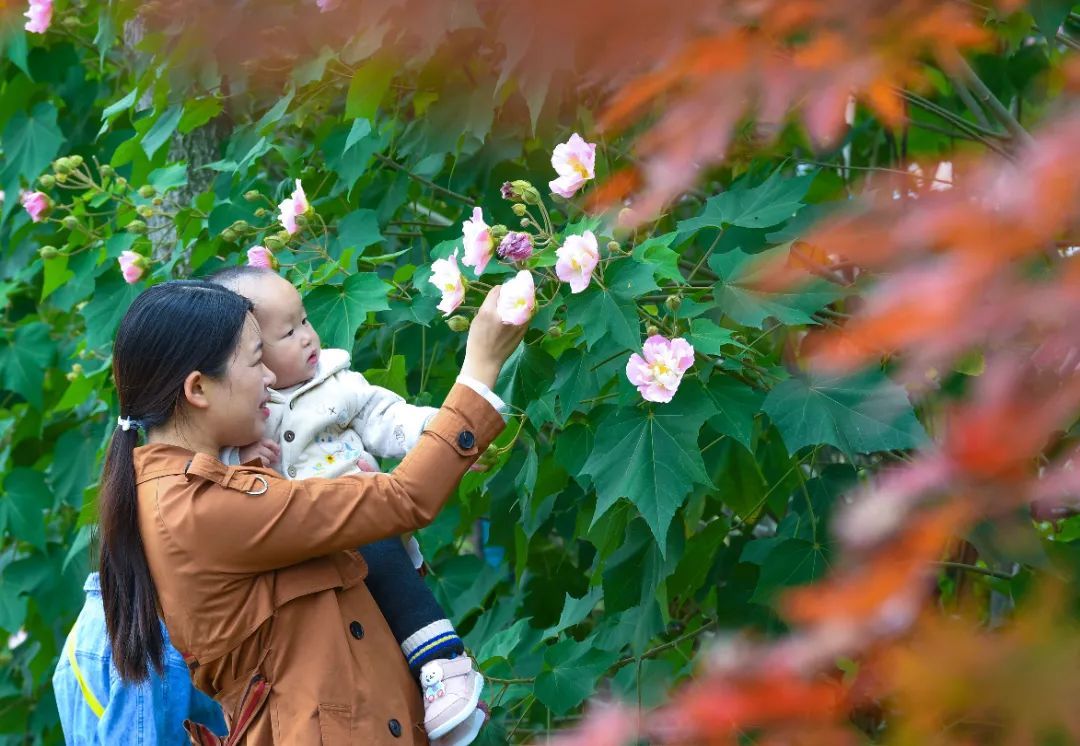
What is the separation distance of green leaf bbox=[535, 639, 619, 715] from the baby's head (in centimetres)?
74

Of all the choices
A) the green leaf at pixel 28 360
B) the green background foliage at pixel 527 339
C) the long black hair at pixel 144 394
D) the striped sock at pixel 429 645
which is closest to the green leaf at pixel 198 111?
the green background foliage at pixel 527 339

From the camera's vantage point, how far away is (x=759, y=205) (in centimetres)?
227

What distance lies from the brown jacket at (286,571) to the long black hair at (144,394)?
3cm

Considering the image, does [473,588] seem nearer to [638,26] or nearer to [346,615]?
[346,615]

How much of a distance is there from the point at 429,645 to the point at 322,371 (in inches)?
17.1

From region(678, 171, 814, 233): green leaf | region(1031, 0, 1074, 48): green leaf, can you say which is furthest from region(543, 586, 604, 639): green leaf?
region(1031, 0, 1074, 48): green leaf

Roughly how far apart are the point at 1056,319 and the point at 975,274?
0.06 m

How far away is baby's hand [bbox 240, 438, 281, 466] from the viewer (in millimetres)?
1951

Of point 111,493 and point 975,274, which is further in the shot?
point 111,493

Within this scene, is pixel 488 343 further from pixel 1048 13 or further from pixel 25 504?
pixel 25 504

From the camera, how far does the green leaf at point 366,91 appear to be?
95.7 inches

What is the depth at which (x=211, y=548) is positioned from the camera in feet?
5.90

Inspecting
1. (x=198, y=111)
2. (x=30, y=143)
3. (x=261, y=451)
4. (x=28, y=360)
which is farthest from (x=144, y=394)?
(x=30, y=143)

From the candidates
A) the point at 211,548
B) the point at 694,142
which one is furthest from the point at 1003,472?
the point at 211,548
